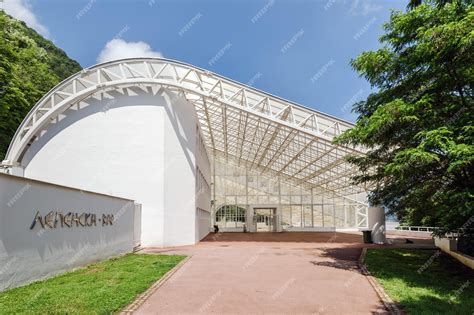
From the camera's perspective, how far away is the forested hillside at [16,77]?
18594 millimetres

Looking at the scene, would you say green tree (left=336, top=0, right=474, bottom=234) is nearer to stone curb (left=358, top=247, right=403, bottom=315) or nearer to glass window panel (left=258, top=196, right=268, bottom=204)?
stone curb (left=358, top=247, right=403, bottom=315)

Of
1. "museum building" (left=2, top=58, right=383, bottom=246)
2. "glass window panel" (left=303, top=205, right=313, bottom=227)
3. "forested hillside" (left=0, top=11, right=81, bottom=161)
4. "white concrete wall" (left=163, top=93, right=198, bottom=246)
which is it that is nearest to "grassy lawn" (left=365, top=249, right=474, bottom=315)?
"museum building" (left=2, top=58, right=383, bottom=246)

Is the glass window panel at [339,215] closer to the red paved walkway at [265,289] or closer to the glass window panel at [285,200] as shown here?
the glass window panel at [285,200]

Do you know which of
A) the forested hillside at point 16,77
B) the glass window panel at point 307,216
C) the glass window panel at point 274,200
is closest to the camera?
the forested hillside at point 16,77

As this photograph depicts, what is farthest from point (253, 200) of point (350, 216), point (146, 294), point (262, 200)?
point (146, 294)

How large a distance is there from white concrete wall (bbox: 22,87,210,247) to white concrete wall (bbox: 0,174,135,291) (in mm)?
5138

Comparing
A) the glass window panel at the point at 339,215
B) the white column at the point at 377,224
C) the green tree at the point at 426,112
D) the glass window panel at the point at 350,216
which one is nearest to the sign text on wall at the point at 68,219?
the green tree at the point at 426,112

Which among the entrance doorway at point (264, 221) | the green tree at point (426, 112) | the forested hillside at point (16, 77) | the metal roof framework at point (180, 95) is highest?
the forested hillside at point (16, 77)

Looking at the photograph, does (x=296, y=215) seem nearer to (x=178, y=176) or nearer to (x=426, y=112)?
(x=178, y=176)

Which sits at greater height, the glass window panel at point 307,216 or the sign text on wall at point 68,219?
the sign text on wall at point 68,219

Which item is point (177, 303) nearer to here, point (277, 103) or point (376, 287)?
point (376, 287)

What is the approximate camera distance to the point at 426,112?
8.12 m

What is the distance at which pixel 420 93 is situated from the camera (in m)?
8.57

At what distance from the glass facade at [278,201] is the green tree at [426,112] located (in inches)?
982
